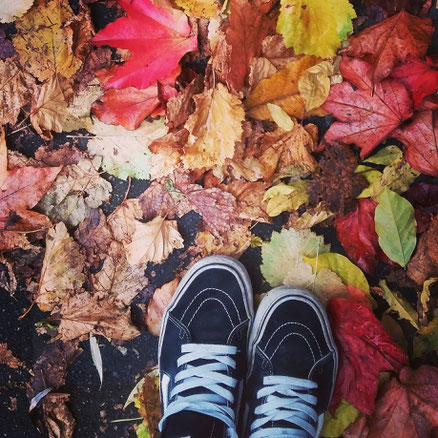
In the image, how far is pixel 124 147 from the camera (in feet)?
4.72

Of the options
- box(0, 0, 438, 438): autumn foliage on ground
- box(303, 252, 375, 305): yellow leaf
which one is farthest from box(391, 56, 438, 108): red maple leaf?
box(303, 252, 375, 305): yellow leaf

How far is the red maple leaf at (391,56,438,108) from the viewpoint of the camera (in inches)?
49.6

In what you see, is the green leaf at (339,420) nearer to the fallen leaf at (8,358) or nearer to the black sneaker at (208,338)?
the black sneaker at (208,338)

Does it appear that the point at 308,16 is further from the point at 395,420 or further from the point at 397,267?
the point at 395,420

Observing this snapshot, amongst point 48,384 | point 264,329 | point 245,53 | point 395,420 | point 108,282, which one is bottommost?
point 48,384

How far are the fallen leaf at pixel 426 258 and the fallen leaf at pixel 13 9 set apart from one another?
1.34m

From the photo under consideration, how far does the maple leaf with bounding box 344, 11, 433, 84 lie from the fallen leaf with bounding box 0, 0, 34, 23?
39.1 inches

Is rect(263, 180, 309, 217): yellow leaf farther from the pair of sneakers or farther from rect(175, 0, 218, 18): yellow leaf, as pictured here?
rect(175, 0, 218, 18): yellow leaf

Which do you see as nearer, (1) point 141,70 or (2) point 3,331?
(1) point 141,70

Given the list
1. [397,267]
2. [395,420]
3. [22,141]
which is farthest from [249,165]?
[395,420]

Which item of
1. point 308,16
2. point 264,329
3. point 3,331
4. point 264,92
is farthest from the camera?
point 3,331

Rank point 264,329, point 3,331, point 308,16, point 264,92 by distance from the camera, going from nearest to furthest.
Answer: point 308,16 < point 264,92 < point 264,329 < point 3,331

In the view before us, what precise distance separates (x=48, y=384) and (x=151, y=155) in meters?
0.88

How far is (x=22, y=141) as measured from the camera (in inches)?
59.7
